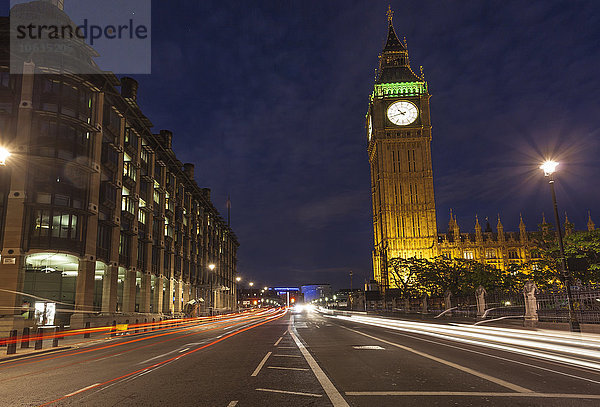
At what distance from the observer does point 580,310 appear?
21.1 meters

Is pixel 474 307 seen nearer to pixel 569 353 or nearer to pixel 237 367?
pixel 569 353

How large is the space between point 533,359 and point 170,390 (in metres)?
10.4

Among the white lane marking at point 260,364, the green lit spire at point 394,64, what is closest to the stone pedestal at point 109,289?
the white lane marking at point 260,364

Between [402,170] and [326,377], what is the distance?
105 m

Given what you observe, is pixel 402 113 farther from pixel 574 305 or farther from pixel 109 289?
pixel 574 305

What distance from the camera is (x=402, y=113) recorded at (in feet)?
368

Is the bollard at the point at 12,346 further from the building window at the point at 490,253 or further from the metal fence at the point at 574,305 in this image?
the building window at the point at 490,253

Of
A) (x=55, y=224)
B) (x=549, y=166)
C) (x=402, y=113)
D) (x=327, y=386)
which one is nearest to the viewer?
(x=327, y=386)

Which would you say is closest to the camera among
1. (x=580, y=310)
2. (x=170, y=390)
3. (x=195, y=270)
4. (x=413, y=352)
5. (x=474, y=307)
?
(x=170, y=390)

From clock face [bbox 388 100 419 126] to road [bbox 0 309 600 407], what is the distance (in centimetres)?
10182

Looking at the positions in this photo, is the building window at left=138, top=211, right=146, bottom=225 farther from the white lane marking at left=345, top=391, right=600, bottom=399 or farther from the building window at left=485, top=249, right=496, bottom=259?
the building window at left=485, top=249, right=496, bottom=259

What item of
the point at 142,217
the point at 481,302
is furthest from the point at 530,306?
the point at 142,217

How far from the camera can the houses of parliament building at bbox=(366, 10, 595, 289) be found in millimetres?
105750

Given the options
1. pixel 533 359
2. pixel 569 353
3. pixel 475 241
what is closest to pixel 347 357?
pixel 533 359
